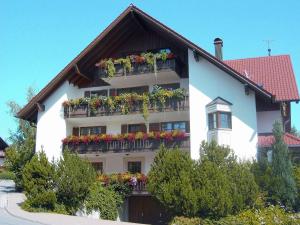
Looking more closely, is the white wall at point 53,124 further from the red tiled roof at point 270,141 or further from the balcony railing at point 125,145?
the red tiled roof at point 270,141

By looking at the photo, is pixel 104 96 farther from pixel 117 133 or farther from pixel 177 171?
pixel 177 171

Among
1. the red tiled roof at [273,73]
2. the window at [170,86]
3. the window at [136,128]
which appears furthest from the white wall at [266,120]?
the window at [136,128]

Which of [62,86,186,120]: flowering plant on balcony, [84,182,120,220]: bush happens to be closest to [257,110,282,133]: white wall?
[62,86,186,120]: flowering plant on balcony

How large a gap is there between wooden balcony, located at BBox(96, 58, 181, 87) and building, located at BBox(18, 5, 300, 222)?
0.21 feet

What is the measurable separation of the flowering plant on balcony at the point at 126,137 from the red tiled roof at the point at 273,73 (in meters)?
6.20

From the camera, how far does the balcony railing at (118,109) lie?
25125 mm

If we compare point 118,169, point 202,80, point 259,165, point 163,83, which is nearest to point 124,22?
point 163,83

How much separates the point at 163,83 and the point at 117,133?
4.46 metres

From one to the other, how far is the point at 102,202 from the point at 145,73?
8.25 meters

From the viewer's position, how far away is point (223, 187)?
2005cm

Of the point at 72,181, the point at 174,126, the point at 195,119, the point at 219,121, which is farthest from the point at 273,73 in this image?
the point at 72,181

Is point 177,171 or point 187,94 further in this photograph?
point 187,94

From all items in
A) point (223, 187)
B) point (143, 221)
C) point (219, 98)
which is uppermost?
point (219, 98)

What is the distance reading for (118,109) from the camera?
26.3m
